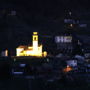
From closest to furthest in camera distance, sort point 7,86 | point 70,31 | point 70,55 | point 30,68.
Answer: point 7,86, point 30,68, point 70,55, point 70,31

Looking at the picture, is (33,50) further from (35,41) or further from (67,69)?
(67,69)

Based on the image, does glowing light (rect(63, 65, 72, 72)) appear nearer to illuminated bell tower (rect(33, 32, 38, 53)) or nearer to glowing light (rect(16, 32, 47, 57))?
glowing light (rect(16, 32, 47, 57))

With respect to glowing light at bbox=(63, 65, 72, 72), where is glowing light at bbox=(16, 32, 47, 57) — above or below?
above

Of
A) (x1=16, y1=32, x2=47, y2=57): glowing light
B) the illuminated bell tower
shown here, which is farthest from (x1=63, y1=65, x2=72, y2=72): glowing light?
the illuminated bell tower

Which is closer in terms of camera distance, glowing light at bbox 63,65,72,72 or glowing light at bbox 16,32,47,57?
glowing light at bbox 63,65,72,72

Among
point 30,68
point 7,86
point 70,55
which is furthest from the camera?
point 70,55

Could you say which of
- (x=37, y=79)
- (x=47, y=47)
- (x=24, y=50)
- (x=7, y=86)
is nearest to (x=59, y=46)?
(x=47, y=47)

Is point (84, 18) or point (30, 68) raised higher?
point (84, 18)

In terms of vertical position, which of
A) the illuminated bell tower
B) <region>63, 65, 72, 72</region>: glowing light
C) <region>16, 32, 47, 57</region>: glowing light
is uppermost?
the illuminated bell tower

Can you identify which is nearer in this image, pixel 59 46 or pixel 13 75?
pixel 13 75

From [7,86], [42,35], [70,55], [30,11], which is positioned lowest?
Answer: [7,86]

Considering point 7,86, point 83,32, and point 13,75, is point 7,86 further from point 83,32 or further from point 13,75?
point 83,32
